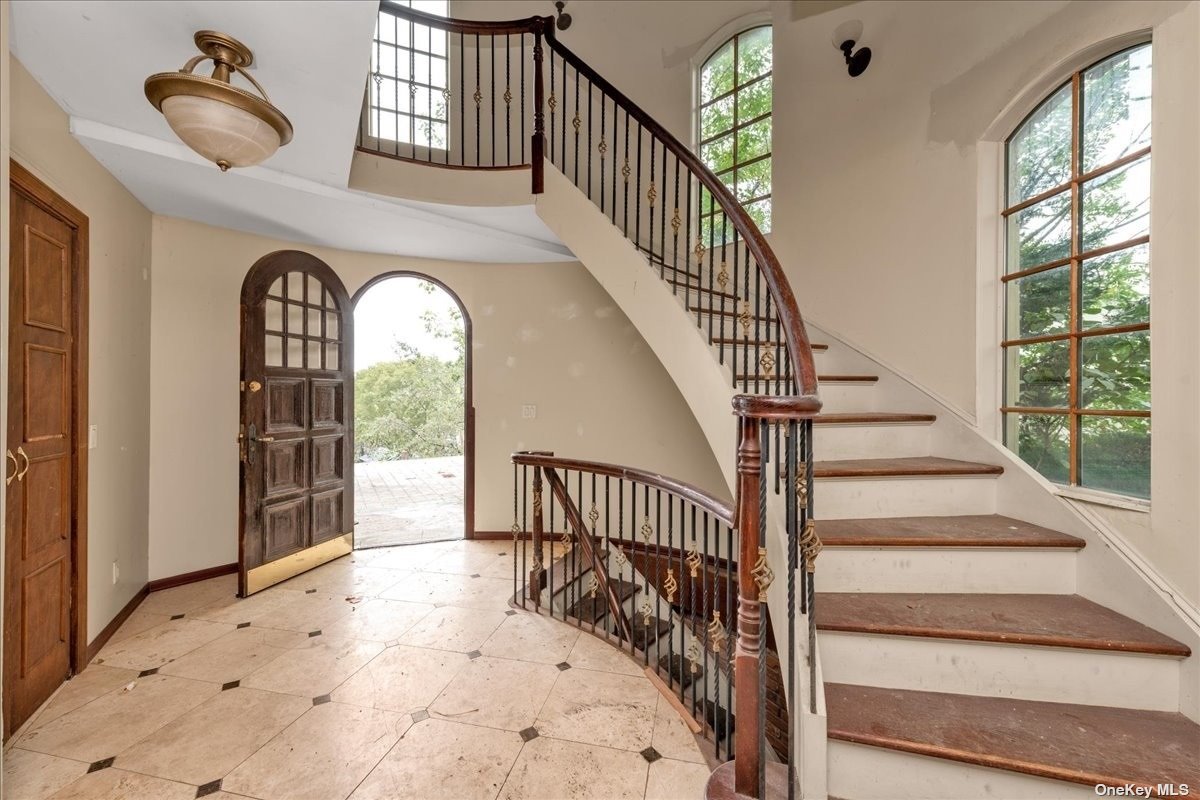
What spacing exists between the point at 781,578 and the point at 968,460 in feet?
4.26

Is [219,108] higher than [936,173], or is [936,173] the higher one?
[936,173]

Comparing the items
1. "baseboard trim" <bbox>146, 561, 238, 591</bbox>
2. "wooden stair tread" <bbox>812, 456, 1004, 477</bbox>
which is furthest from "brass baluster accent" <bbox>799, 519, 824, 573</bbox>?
"baseboard trim" <bbox>146, 561, 238, 591</bbox>

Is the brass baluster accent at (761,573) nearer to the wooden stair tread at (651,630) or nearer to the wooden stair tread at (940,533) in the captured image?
the wooden stair tread at (940,533)

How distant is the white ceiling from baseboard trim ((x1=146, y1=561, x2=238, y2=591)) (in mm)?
2386

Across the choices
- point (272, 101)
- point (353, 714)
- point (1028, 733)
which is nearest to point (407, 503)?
point (353, 714)

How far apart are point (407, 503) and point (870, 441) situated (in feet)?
16.9

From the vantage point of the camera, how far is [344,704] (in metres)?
2.11

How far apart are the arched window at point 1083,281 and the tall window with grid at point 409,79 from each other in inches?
157

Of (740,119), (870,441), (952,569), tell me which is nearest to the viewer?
(952,569)

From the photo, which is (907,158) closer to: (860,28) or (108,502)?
→ (860,28)

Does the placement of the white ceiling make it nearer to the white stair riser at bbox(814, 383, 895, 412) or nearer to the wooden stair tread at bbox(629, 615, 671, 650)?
the white stair riser at bbox(814, 383, 895, 412)

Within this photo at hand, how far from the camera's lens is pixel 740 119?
4.01 metres

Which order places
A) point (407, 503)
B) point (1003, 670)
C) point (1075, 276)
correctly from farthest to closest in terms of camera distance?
1. point (407, 503)
2. point (1075, 276)
3. point (1003, 670)

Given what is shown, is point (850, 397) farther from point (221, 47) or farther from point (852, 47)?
point (221, 47)
